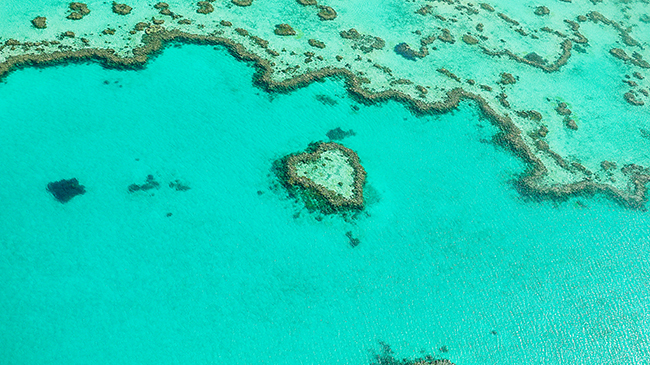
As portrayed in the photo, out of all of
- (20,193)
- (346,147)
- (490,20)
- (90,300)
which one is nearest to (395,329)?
(346,147)

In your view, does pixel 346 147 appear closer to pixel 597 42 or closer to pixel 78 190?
pixel 78 190

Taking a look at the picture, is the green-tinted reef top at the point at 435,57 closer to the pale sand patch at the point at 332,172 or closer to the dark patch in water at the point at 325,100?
the dark patch in water at the point at 325,100

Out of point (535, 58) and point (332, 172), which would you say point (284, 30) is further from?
point (535, 58)

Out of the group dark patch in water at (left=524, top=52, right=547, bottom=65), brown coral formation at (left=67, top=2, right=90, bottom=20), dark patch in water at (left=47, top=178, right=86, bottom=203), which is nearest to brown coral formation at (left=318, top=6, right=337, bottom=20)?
dark patch in water at (left=524, top=52, right=547, bottom=65)

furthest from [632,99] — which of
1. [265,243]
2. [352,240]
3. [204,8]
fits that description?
[204,8]

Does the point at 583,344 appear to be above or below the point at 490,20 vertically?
below

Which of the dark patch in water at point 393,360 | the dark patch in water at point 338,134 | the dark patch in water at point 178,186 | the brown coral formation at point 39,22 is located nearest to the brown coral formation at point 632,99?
the dark patch in water at point 338,134
